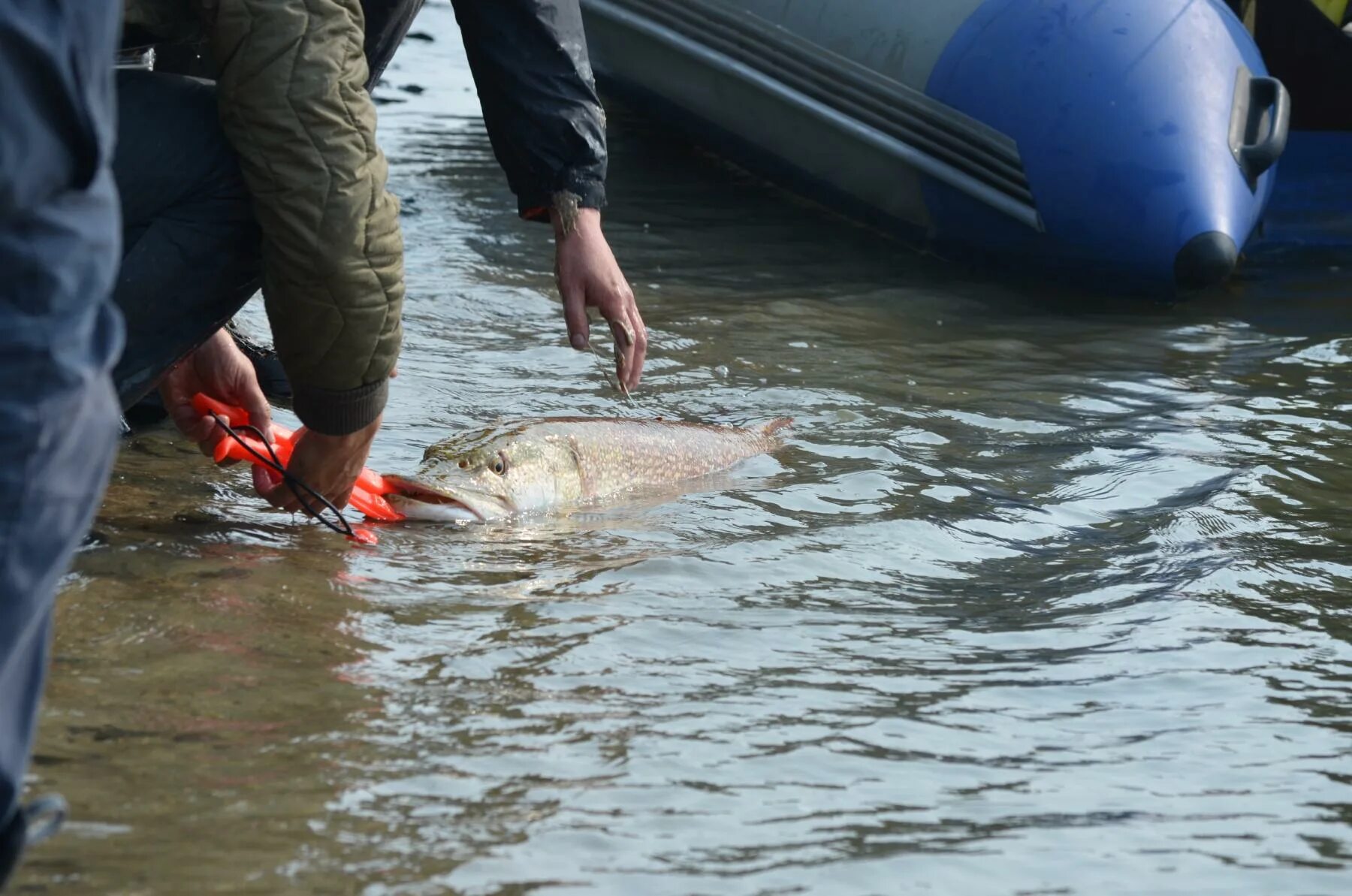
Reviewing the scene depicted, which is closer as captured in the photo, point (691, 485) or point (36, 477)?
point (36, 477)

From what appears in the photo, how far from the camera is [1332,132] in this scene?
9867 mm

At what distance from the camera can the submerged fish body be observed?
4.52m

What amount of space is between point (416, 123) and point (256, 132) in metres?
8.23

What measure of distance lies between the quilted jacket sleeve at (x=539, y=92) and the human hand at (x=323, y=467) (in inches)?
29.5

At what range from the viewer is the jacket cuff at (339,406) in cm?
352

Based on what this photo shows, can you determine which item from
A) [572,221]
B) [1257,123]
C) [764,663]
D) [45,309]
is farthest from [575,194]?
[1257,123]

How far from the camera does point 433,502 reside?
450 cm

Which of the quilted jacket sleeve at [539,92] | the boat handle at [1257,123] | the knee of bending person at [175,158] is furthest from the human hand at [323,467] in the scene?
the boat handle at [1257,123]

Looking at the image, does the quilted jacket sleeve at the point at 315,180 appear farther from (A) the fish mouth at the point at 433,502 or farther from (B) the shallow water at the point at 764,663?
(A) the fish mouth at the point at 433,502

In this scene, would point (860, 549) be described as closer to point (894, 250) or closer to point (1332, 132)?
point (894, 250)

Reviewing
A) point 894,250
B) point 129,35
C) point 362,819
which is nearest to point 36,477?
point 362,819

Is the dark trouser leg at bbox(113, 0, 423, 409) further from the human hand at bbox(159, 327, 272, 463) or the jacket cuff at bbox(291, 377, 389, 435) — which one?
the human hand at bbox(159, 327, 272, 463)

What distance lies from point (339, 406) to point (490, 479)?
111 cm

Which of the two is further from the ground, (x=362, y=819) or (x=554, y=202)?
(x=554, y=202)
